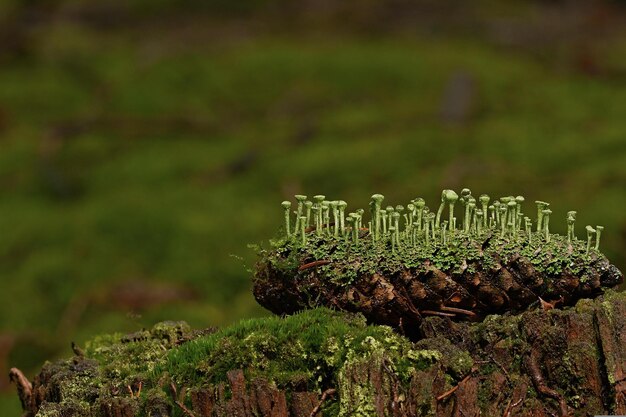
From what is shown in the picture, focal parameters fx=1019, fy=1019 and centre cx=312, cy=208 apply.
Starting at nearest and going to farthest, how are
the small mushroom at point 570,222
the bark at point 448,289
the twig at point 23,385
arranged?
the bark at point 448,289 < the small mushroom at point 570,222 < the twig at point 23,385

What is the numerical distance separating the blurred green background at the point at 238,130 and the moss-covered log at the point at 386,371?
5.80 meters

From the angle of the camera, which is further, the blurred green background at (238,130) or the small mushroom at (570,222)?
the blurred green background at (238,130)

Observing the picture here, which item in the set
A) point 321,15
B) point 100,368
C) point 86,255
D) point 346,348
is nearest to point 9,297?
point 86,255

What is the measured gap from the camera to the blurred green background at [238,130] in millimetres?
12861

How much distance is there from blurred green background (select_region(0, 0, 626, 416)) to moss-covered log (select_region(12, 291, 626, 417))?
19.0ft

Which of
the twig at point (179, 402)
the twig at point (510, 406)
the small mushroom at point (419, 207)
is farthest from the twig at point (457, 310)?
the twig at point (179, 402)

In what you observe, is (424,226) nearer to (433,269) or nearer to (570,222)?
(433,269)

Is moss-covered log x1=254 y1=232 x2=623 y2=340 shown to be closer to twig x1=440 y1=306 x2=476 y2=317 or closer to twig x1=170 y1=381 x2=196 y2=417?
twig x1=440 y1=306 x2=476 y2=317

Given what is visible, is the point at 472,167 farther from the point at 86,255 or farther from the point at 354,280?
the point at 354,280

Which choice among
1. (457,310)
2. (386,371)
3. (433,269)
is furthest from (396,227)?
(386,371)

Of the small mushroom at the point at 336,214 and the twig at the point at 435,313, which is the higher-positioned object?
the small mushroom at the point at 336,214

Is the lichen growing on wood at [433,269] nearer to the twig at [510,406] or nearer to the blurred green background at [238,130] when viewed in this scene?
the twig at [510,406]

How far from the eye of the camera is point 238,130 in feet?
58.6

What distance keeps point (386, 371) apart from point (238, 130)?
1337 centimetres
